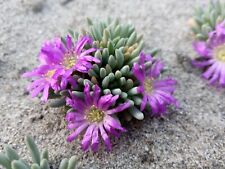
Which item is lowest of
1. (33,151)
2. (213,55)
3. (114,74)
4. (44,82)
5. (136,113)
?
(213,55)

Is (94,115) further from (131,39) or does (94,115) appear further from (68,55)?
(131,39)

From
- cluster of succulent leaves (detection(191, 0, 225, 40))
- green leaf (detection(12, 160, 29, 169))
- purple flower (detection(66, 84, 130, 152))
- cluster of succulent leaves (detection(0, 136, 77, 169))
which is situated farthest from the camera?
cluster of succulent leaves (detection(191, 0, 225, 40))

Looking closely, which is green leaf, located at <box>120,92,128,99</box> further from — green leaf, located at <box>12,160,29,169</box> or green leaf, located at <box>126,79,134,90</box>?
green leaf, located at <box>12,160,29,169</box>

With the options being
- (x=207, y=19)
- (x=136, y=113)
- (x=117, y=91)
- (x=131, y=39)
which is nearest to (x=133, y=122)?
(x=136, y=113)

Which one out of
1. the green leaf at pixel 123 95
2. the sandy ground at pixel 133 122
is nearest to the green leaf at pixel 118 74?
the green leaf at pixel 123 95

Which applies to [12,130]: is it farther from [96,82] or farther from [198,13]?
[198,13]

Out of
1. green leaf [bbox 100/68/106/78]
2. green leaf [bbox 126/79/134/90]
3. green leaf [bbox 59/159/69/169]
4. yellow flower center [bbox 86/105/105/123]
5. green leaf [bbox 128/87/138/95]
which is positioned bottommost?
green leaf [bbox 59/159/69/169]

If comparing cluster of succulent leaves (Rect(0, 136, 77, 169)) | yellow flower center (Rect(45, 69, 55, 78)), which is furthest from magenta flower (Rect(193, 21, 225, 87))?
cluster of succulent leaves (Rect(0, 136, 77, 169))
